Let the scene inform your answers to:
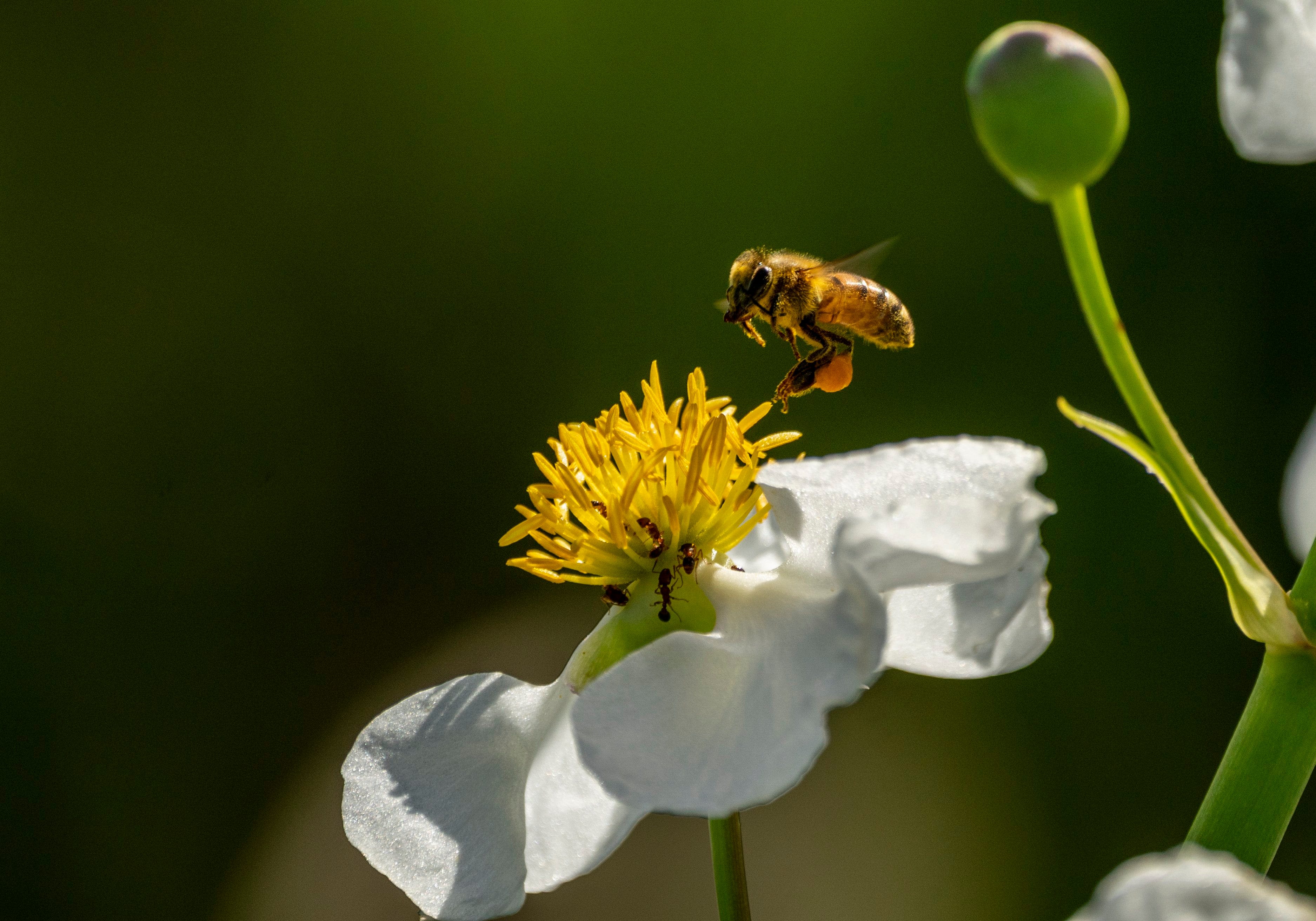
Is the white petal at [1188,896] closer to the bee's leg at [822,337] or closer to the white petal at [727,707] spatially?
the white petal at [727,707]

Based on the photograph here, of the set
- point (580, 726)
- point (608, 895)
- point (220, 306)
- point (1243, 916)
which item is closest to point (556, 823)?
point (580, 726)

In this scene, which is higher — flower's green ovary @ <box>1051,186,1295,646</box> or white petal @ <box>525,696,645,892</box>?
flower's green ovary @ <box>1051,186,1295,646</box>

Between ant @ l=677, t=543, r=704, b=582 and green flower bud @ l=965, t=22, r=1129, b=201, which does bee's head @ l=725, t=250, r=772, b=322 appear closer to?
ant @ l=677, t=543, r=704, b=582

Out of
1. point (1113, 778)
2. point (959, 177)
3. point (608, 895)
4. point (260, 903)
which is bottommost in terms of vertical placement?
point (1113, 778)

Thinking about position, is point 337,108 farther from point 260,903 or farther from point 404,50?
point 260,903

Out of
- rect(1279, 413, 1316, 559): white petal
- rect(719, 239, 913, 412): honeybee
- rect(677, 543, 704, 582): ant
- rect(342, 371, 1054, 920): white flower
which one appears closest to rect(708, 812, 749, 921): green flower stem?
rect(342, 371, 1054, 920): white flower

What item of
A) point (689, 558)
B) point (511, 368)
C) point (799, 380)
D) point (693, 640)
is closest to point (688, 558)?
point (689, 558)

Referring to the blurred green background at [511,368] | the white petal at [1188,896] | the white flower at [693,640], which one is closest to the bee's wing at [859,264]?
the white flower at [693,640]

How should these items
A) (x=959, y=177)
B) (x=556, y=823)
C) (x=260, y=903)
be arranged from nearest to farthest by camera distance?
(x=556, y=823) < (x=260, y=903) < (x=959, y=177)
